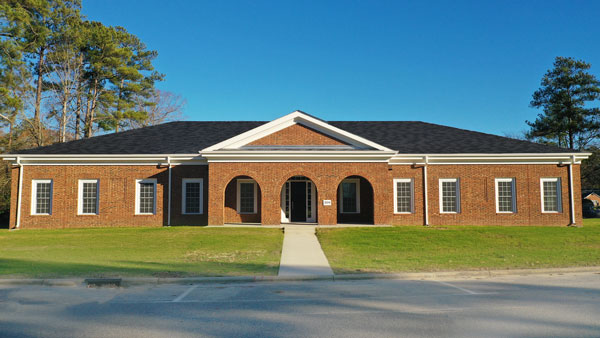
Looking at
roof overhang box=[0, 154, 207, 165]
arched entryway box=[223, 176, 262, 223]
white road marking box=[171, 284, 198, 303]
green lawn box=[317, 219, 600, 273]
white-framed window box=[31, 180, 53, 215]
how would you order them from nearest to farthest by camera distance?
1. white road marking box=[171, 284, 198, 303]
2. green lawn box=[317, 219, 600, 273]
3. roof overhang box=[0, 154, 207, 165]
4. white-framed window box=[31, 180, 53, 215]
5. arched entryway box=[223, 176, 262, 223]

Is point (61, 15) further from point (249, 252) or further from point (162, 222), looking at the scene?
point (249, 252)

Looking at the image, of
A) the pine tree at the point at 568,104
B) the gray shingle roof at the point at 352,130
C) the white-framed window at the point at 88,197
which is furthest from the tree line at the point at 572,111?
the white-framed window at the point at 88,197

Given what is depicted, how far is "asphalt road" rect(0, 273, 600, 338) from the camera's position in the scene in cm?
561

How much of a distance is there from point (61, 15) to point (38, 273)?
3526 centimetres

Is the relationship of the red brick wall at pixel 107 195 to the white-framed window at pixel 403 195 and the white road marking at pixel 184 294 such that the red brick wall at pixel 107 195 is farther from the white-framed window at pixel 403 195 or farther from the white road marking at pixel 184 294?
the white road marking at pixel 184 294

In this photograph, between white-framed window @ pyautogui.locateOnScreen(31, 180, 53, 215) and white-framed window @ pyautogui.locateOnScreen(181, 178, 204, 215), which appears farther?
white-framed window @ pyautogui.locateOnScreen(181, 178, 204, 215)

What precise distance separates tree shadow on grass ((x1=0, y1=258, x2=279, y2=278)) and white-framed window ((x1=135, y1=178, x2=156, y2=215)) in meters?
9.75

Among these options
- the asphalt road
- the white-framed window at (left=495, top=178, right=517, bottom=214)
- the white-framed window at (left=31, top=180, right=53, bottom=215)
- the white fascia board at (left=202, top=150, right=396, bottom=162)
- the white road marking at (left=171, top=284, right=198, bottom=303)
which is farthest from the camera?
the white-framed window at (left=495, top=178, right=517, bottom=214)

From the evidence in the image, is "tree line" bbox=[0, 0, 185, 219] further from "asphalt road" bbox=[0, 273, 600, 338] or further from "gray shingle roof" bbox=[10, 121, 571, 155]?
"asphalt road" bbox=[0, 273, 600, 338]

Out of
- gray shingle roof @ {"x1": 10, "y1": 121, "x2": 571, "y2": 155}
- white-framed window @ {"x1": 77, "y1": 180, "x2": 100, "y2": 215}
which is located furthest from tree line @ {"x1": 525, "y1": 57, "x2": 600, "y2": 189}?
white-framed window @ {"x1": 77, "y1": 180, "x2": 100, "y2": 215}

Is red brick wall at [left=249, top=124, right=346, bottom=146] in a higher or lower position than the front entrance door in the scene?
higher

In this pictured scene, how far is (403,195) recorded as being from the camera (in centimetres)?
2200

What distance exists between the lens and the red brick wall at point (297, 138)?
2075 centimetres

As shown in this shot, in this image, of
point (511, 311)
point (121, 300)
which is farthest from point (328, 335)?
point (121, 300)
